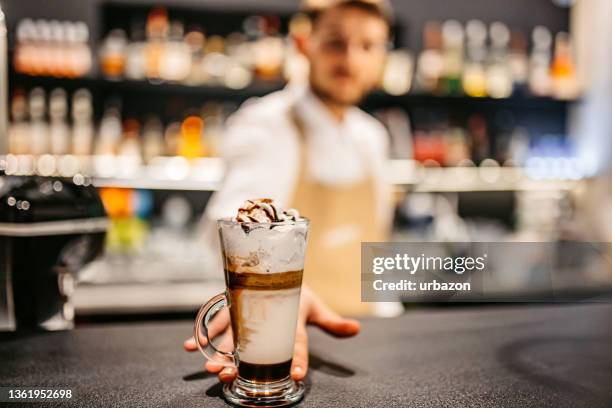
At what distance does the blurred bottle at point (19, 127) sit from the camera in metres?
2.58

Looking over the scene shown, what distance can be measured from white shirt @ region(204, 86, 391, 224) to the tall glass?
1.05 meters

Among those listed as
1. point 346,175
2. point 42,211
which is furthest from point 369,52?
point 42,211

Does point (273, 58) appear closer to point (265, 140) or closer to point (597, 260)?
point (265, 140)

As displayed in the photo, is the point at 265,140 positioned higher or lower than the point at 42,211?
higher

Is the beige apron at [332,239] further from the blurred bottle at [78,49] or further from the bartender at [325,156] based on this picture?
the blurred bottle at [78,49]

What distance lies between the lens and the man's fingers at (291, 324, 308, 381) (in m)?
0.67

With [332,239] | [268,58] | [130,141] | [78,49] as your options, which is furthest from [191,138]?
[332,239]

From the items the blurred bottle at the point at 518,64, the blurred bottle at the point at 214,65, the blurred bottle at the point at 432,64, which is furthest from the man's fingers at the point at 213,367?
the blurred bottle at the point at 518,64

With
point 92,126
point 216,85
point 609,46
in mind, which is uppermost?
point 609,46

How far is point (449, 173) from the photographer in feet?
9.95

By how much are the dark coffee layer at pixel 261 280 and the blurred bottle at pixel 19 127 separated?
228 centimetres

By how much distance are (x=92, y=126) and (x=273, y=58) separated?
907 mm

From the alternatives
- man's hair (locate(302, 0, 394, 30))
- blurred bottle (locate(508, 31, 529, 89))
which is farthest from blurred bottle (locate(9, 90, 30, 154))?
blurred bottle (locate(508, 31, 529, 89))

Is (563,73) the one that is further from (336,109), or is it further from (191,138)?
(191,138)
